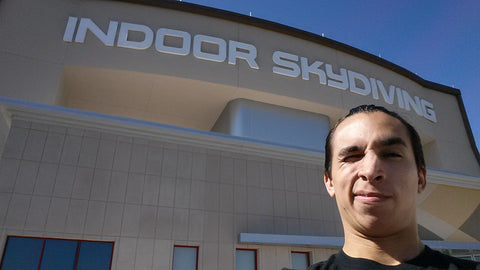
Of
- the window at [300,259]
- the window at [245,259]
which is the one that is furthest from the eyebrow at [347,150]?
the window at [300,259]

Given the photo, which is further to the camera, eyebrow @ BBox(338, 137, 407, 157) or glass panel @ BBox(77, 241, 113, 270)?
glass panel @ BBox(77, 241, 113, 270)

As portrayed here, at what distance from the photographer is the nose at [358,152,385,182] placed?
4.61 ft

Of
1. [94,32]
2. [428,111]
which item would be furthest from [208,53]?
[428,111]

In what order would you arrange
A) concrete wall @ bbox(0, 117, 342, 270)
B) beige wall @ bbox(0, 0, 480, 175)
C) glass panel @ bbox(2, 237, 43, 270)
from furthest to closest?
1. beige wall @ bbox(0, 0, 480, 175)
2. concrete wall @ bbox(0, 117, 342, 270)
3. glass panel @ bbox(2, 237, 43, 270)

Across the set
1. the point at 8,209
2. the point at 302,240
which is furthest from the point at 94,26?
the point at 302,240

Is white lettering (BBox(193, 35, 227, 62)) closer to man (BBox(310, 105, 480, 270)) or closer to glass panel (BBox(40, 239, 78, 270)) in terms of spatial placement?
glass panel (BBox(40, 239, 78, 270))

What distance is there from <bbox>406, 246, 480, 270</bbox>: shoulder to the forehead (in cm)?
48

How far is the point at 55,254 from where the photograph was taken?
10.0m

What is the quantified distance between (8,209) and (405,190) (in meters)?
11.4

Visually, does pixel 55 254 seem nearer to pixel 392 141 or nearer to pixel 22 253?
pixel 22 253

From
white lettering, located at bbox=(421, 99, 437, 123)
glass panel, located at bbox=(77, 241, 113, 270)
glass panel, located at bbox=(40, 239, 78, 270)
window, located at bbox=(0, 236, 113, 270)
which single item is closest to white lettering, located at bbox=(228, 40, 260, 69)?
glass panel, located at bbox=(77, 241, 113, 270)

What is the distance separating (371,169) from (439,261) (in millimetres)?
455

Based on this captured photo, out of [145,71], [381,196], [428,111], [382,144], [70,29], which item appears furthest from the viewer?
[428,111]

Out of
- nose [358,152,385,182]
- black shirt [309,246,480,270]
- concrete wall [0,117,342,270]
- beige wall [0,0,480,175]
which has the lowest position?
black shirt [309,246,480,270]
